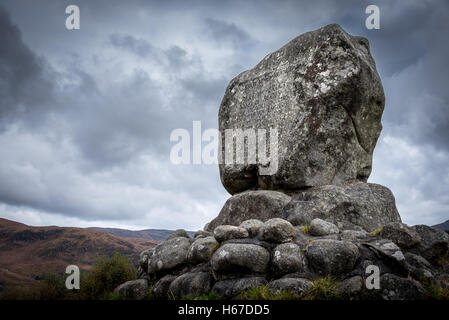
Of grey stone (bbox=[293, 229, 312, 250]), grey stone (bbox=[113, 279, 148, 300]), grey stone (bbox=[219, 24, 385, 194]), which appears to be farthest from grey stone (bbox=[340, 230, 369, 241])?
grey stone (bbox=[113, 279, 148, 300])

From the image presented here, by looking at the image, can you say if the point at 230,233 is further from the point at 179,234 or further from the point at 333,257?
the point at 179,234

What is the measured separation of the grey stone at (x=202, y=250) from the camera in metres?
6.96

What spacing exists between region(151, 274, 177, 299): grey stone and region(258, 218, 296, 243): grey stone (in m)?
2.28

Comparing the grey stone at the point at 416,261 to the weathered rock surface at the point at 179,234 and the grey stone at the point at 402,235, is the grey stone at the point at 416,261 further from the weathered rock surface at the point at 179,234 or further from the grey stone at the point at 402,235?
the weathered rock surface at the point at 179,234

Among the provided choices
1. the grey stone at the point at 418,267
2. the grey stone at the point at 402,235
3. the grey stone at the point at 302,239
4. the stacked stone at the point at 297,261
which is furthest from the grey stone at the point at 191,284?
the grey stone at the point at 402,235

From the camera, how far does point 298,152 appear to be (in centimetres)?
1024

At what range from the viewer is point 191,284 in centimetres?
640

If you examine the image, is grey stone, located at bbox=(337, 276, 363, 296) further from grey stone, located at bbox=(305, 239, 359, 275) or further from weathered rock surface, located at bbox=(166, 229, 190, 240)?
weathered rock surface, located at bbox=(166, 229, 190, 240)

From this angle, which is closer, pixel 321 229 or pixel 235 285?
pixel 235 285

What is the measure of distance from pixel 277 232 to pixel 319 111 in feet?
17.3

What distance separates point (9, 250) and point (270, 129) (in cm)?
3349

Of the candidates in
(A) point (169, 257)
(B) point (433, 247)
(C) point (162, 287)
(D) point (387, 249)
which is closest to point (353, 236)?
(D) point (387, 249)
